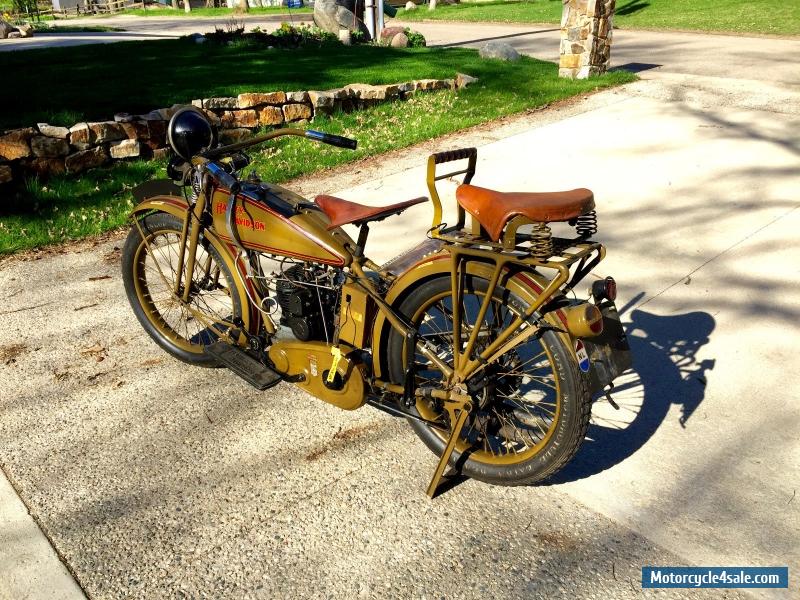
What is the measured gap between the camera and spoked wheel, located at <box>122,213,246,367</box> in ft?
13.0

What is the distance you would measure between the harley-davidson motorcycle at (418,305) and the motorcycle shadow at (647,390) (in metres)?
0.26

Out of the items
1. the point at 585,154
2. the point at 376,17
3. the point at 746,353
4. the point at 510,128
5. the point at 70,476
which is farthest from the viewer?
the point at 376,17

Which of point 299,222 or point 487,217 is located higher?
point 487,217

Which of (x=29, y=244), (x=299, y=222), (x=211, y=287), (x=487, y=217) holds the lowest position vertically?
(x=29, y=244)

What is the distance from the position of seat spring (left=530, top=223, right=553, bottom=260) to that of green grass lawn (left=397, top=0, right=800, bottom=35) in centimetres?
1600

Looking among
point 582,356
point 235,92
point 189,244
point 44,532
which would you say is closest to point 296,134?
point 189,244

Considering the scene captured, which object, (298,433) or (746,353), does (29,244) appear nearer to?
(298,433)

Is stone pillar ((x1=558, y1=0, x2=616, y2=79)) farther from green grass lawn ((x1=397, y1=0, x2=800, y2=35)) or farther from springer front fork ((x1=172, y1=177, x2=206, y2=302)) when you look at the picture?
springer front fork ((x1=172, y1=177, x2=206, y2=302))

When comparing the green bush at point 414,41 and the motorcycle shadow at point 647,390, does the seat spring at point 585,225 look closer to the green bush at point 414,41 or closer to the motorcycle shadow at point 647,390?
the motorcycle shadow at point 647,390

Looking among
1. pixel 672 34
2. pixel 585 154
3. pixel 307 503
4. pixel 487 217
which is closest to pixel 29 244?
pixel 307 503

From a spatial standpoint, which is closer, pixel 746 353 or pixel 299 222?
pixel 299 222

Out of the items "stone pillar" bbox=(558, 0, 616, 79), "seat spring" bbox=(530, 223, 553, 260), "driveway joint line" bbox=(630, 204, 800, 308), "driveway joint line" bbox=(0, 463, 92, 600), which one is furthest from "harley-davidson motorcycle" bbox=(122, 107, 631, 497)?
"stone pillar" bbox=(558, 0, 616, 79)

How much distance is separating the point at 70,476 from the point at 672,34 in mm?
16783

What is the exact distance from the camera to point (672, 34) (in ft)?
54.3
